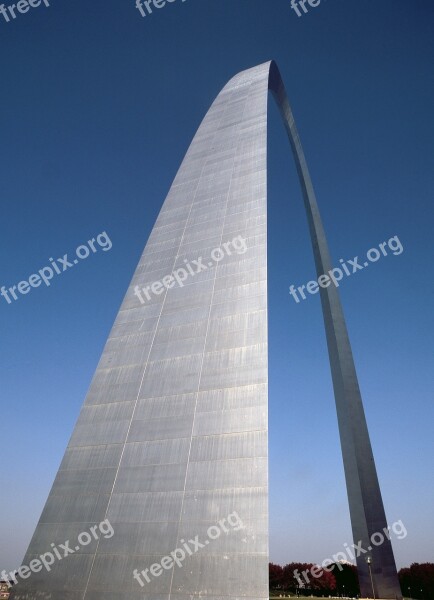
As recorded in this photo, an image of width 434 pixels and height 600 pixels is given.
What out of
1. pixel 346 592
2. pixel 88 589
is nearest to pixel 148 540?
pixel 88 589

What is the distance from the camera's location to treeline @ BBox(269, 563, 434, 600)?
86250mm

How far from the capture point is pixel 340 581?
319 feet

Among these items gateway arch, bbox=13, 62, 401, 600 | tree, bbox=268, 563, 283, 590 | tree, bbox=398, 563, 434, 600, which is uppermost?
gateway arch, bbox=13, 62, 401, 600

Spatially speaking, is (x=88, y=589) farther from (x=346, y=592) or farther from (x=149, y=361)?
(x=346, y=592)

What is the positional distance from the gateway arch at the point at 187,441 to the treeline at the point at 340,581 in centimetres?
9003

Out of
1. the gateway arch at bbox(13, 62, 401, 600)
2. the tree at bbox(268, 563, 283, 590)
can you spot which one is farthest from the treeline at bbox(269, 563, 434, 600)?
the gateway arch at bbox(13, 62, 401, 600)

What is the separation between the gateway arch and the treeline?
295 feet

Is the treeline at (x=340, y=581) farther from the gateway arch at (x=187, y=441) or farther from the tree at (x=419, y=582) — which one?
the gateway arch at (x=187, y=441)

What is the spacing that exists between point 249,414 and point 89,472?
13.1 ft

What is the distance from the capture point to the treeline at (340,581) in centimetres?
8625

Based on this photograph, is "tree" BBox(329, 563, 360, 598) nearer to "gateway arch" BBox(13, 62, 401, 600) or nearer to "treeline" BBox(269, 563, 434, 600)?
"treeline" BBox(269, 563, 434, 600)

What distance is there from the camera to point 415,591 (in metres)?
89.2

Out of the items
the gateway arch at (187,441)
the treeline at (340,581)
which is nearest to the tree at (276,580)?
the treeline at (340,581)

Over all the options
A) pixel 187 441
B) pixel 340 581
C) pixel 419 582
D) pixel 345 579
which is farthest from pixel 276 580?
pixel 187 441
